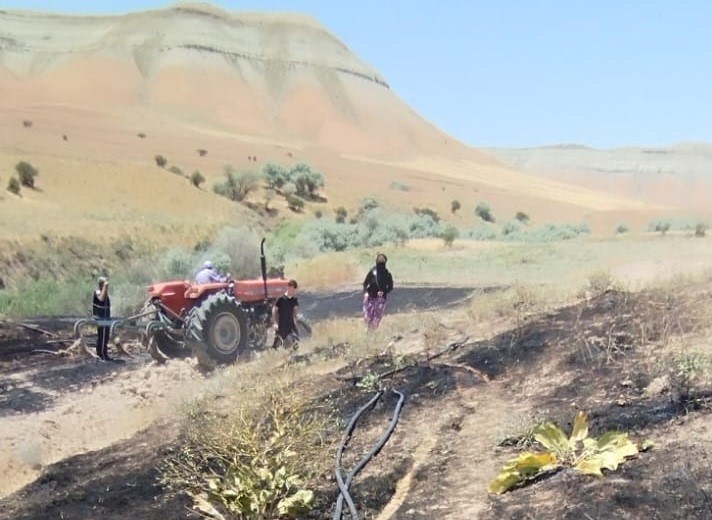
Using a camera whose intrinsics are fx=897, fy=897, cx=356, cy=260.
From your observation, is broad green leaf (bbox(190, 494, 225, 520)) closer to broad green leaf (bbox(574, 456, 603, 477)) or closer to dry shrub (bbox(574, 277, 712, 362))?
broad green leaf (bbox(574, 456, 603, 477))

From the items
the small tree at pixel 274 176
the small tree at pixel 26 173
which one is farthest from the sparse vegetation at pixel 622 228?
the small tree at pixel 26 173

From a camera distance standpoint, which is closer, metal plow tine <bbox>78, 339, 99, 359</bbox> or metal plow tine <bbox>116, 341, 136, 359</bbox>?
metal plow tine <bbox>78, 339, 99, 359</bbox>

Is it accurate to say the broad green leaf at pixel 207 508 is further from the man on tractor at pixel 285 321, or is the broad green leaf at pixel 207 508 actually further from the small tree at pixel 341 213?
the small tree at pixel 341 213

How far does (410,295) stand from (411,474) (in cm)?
1484

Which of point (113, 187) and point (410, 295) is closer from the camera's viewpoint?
point (410, 295)

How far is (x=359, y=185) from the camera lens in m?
70.9

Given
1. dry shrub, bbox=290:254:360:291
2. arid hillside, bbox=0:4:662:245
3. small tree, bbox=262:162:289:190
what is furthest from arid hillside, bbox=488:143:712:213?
dry shrub, bbox=290:254:360:291

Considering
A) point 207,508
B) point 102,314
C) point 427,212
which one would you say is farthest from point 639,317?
point 427,212

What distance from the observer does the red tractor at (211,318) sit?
41.3ft

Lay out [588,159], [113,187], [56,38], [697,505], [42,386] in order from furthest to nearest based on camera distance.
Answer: [588,159] < [56,38] < [113,187] < [42,386] < [697,505]

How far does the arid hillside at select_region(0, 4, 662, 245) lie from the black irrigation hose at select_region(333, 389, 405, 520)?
21195 mm

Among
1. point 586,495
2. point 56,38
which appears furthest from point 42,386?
point 56,38

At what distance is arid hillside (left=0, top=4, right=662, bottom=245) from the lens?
129 ft

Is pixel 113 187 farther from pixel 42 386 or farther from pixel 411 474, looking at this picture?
pixel 411 474
